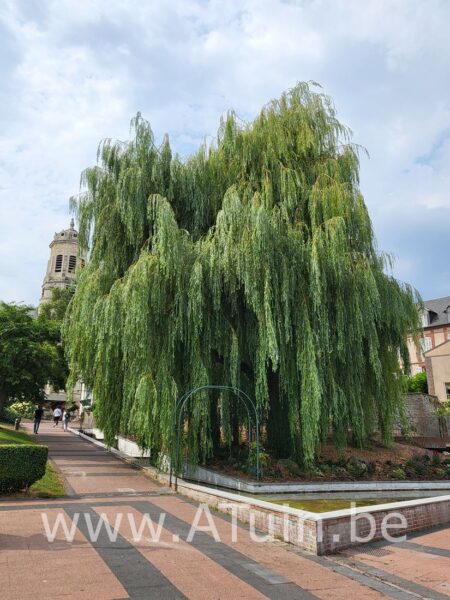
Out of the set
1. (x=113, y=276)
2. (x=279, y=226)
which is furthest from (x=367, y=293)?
(x=113, y=276)

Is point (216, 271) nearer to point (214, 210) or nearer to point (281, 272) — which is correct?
point (281, 272)

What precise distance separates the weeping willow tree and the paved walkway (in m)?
3.67

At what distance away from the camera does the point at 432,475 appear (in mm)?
14172

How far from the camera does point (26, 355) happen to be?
21859 mm

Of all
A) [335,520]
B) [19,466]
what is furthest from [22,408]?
[335,520]

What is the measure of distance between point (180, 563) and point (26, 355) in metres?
18.4

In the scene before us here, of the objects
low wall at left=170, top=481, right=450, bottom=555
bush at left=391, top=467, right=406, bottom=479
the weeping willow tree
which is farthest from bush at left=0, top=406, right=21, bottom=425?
low wall at left=170, top=481, right=450, bottom=555

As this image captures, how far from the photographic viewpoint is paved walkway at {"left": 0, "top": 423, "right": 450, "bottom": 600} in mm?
4855

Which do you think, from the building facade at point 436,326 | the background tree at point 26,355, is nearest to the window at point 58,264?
the background tree at point 26,355

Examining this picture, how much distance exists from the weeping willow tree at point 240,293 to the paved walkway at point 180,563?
3.67m

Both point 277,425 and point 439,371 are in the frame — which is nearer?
point 277,425

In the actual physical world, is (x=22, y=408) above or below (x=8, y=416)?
above

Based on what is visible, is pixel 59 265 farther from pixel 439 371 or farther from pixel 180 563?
pixel 180 563

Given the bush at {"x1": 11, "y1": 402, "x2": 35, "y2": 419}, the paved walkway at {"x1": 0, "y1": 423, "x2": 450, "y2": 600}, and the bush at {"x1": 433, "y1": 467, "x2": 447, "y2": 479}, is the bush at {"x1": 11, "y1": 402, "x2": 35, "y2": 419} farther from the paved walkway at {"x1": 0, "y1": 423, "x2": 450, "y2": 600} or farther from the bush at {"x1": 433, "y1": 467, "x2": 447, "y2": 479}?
the bush at {"x1": 433, "y1": 467, "x2": 447, "y2": 479}
